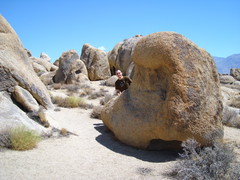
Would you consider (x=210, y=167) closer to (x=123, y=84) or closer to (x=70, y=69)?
(x=123, y=84)

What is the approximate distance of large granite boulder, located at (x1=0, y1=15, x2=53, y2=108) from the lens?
19.9ft

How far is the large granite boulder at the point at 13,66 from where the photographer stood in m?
6.08

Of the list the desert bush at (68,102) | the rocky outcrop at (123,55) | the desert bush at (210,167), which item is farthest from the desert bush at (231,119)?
the rocky outcrop at (123,55)

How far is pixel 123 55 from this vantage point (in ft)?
68.9

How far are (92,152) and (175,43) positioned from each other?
2.85 m

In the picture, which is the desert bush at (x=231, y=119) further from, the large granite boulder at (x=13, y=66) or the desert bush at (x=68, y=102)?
the large granite boulder at (x=13, y=66)

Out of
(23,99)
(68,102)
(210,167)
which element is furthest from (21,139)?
(68,102)

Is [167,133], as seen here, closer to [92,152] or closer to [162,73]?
[162,73]

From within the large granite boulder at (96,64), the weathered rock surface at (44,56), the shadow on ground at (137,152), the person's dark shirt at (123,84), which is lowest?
the shadow on ground at (137,152)

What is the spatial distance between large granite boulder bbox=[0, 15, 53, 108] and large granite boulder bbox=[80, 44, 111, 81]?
39.8ft

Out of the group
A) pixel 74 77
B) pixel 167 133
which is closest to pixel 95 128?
pixel 167 133

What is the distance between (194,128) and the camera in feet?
14.7

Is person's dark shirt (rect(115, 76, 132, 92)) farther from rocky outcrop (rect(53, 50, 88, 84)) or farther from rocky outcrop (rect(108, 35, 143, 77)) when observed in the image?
rocky outcrop (rect(108, 35, 143, 77))

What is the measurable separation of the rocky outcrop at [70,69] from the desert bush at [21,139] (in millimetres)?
12483
